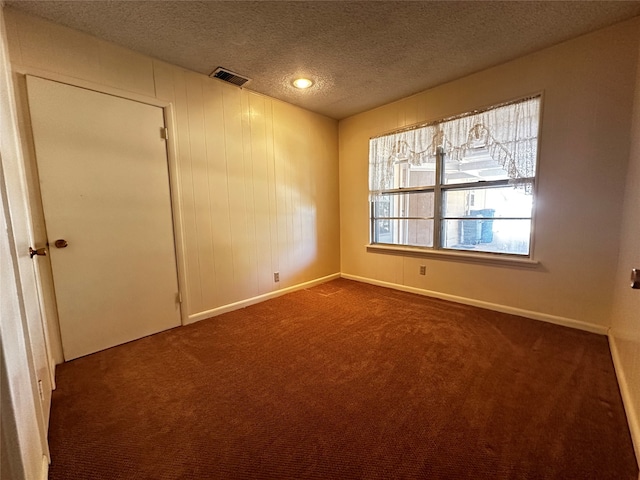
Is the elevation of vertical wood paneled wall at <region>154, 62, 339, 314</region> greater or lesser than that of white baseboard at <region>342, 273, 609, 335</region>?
greater

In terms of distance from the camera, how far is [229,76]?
264 centimetres

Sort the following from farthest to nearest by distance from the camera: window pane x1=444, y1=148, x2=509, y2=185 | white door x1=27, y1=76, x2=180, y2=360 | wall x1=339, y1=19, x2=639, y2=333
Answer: window pane x1=444, y1=148, x2=509, y2=185 → wall x1=339, y1=19, x2=639, y2=333 → white door x1=27, y1=76, x2=180, y2=360

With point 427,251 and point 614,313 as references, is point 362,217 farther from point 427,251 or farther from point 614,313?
point 614,313

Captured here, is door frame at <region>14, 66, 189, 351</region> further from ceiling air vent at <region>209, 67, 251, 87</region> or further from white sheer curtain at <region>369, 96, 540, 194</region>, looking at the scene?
white sheer curtain at <region>369, 96, 540, 194</region>

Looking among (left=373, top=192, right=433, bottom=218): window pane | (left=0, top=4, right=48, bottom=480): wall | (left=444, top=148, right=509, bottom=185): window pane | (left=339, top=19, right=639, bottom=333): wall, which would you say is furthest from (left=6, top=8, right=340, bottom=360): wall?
(left=339, top=19, right=639, bottom=333): wall

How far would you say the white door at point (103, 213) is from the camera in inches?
74.8

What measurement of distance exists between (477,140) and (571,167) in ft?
2.66

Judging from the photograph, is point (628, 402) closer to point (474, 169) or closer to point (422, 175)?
point (474, 169)

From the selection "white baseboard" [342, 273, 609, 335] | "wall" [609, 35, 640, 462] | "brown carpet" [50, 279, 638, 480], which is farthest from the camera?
"white baseboard" [342, 273, 609, 335]

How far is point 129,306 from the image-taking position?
89.7 inches

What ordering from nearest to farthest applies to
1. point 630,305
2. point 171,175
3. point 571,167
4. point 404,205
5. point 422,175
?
1. point 630,305
2. point 571,167
3. point 171,175
4. point 422,175
5. point 404,205

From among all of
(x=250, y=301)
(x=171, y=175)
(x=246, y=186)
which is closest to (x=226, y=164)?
(x=246, y=186)

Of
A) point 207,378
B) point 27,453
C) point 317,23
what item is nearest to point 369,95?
point 317,23

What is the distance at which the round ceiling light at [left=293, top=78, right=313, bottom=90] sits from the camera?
9.05 ft
